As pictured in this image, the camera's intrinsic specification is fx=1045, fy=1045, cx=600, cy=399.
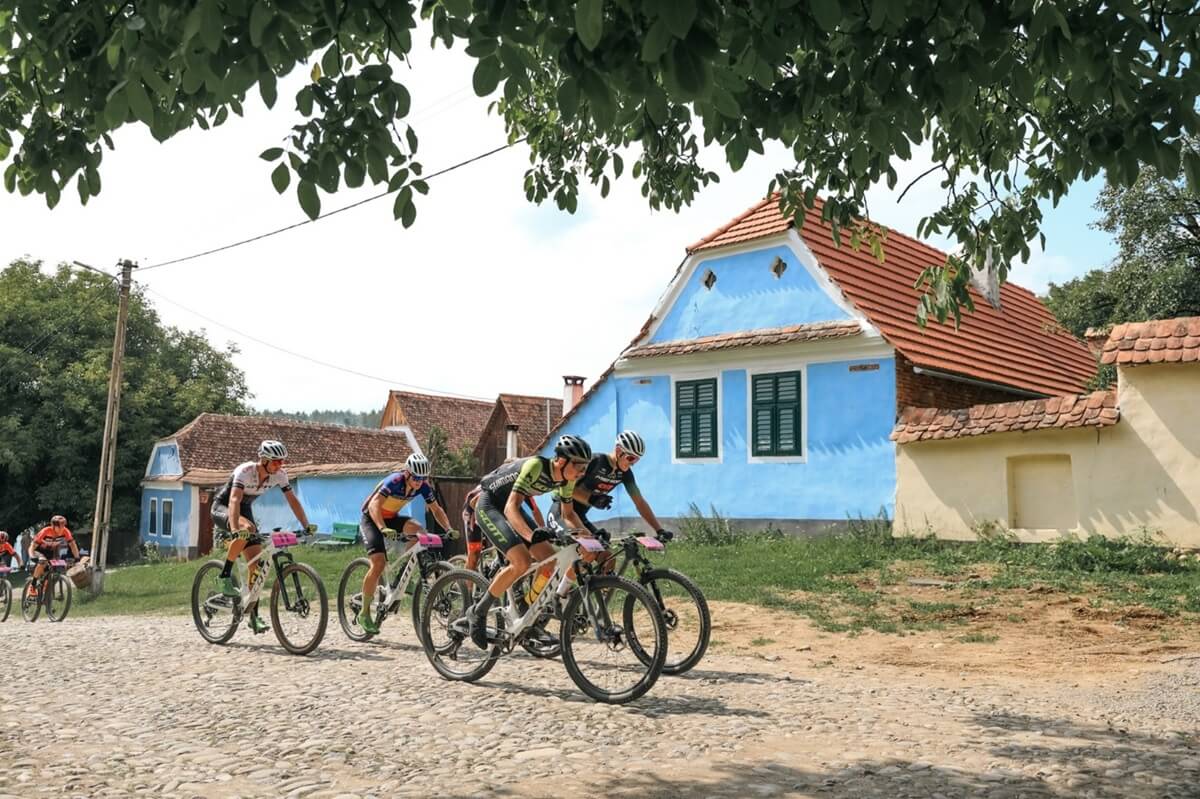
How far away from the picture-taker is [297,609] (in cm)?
1036

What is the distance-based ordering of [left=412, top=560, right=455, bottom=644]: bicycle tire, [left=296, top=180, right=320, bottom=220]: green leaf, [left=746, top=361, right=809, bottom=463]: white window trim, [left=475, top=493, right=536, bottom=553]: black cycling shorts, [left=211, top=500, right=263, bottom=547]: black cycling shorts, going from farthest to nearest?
[left=746, top=361, right=809, bottom=463]: white window trim
[left=211, top=500, right=263, bottom=547]: black cycling shorts
[left=412, top=560, right=455, bottom=644]: bicycle tire
[left=475, top=493, right=536, bottom=553]: black cycling shorts
[left=296, top=180, right=320, bottom=220]: green leaf

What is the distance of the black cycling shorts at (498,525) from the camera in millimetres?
8102

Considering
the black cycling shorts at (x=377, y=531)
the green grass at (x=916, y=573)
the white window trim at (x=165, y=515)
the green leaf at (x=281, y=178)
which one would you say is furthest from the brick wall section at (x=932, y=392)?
the white window trim at (x=165, y=515)

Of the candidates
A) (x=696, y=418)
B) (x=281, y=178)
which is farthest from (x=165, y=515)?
(x=281, y=178)

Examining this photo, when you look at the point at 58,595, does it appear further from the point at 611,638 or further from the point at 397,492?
the point at 611,638

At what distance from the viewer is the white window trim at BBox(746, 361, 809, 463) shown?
63.4ft

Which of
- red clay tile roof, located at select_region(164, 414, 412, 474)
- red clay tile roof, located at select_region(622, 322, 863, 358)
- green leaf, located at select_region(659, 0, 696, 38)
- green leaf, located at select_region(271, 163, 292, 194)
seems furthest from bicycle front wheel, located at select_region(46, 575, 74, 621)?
red clay tile roof, located at select_region(164, 414, 412, 474)

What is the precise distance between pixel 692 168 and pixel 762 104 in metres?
3.22

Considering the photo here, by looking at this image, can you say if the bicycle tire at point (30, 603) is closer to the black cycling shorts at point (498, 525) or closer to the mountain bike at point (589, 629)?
the mountain bike at point (589, 629)

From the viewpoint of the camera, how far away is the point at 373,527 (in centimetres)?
1049

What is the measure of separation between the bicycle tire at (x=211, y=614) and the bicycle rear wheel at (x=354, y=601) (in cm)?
110

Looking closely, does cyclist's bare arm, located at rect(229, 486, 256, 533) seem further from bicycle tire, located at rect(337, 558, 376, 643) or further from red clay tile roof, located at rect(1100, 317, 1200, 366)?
red clay tile roof, located at rect(1100, 317, 1200, 366)

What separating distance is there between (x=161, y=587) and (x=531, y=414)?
80.1 ft

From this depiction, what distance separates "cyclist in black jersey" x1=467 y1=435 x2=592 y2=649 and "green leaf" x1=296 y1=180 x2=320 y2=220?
389cm
